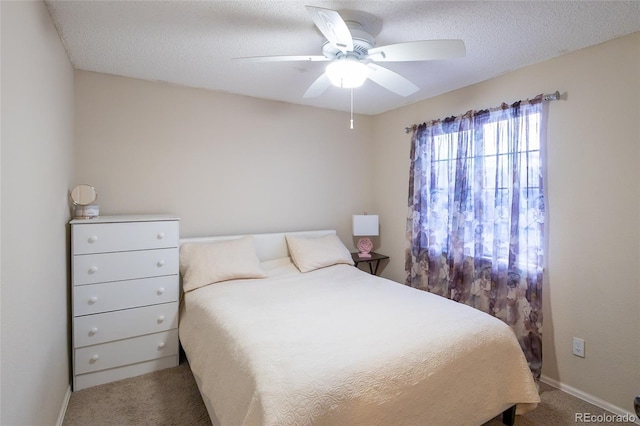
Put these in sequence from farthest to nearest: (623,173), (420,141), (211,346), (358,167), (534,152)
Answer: (358,167) → (420,141) → (534,152) → (623,173) → (211,346)

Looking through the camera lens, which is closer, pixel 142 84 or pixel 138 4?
pixel 138 4

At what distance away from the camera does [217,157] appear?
311 cm

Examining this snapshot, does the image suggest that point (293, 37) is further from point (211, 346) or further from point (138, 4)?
point (211, 346)

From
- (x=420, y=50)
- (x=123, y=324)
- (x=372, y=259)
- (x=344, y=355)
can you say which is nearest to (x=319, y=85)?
(x=420, y=50)

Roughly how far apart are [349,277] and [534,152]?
5.75 ft

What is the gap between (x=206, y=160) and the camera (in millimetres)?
3057

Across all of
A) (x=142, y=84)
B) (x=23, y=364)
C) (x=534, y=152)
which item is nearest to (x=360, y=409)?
(x=23, y=364)

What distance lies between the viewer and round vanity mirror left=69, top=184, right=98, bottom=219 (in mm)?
2320

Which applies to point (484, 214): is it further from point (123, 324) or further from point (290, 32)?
point (123, 324)

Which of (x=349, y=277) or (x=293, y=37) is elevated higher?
(x=293, y=37)

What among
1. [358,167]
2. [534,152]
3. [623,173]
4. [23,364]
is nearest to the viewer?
[23,364]

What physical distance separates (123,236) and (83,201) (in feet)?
1.28

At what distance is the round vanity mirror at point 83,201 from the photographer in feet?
7.61

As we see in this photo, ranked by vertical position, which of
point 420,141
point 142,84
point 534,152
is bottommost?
point 534,152
